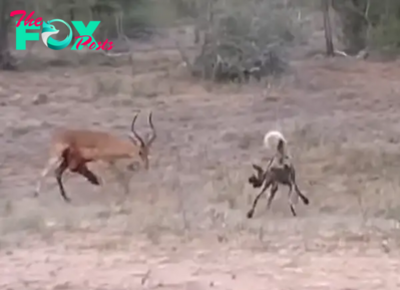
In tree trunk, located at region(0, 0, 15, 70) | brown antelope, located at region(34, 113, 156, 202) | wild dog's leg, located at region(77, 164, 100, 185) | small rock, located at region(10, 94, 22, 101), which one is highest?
tree trunk, located at region(0, 0, 15, 70)

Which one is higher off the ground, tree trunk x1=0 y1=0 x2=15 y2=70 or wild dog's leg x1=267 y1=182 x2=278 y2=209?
tree trunk x1=0 y1=0 x2=15 y2=70

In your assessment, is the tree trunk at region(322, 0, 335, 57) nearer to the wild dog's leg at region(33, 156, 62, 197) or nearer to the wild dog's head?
the wild dog's head

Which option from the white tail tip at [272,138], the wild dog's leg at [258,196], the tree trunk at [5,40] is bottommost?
the wild dog's leg at [258,196]

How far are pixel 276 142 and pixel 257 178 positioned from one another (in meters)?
0.10

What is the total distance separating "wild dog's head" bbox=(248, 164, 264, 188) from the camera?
154 cm

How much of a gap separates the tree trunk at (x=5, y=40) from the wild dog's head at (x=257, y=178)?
2.04 feet

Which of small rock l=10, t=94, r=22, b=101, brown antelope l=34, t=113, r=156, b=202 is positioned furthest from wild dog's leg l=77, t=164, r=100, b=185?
small rock l=10, t=94, r=22, b=101

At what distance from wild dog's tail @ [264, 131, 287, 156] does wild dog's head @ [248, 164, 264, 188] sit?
0.06m

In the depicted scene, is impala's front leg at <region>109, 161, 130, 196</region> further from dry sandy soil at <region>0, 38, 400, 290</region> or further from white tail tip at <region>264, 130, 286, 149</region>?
white tail tip at <region>264, 130, 286, 149</region>

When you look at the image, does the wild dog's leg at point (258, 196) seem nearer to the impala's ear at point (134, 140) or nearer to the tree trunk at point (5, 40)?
the impala's ear at point (134, 140)

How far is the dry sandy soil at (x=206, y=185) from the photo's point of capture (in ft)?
5.01

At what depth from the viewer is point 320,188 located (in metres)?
1.54

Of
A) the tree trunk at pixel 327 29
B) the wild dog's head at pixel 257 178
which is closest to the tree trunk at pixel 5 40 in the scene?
the wild dog's head at pixel 257 178

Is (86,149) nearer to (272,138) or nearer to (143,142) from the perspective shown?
(143,142)
